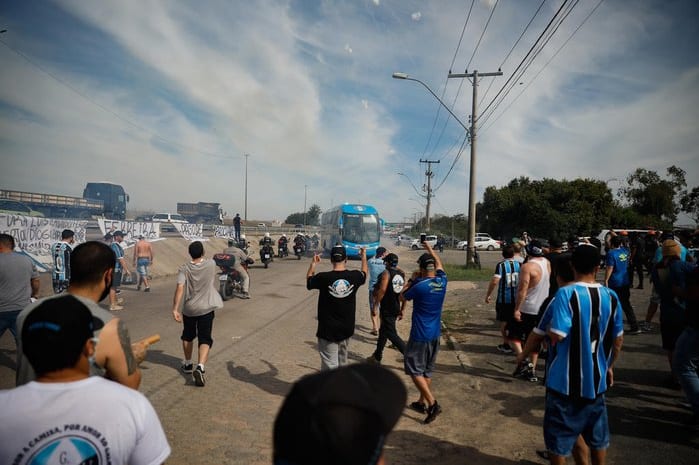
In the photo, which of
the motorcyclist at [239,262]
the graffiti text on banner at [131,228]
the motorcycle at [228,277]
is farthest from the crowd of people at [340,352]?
the graffiti text on banner at [131,228]

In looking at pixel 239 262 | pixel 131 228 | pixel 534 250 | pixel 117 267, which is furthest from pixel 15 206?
pixel 534 250

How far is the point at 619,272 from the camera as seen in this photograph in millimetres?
7484

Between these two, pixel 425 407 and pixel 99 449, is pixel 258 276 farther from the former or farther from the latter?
pixel 99 449

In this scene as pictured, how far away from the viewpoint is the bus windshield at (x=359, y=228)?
2491cm

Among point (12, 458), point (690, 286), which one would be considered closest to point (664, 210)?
point (690, 286)

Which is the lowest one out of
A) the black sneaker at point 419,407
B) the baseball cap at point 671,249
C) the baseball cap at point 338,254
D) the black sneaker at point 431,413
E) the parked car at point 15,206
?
the black sneaker at point 419,407

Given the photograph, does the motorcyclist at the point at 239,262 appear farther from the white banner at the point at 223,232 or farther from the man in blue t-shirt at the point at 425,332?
the white banner at the point at 223,232

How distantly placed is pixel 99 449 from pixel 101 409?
0.50ft

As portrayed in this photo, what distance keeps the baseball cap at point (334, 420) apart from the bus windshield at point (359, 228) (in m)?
23.8

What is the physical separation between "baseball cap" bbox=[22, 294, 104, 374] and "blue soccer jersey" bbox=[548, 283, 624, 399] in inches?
117

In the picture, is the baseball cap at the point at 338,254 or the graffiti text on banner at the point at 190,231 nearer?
the baseball cap at the point at 338,254

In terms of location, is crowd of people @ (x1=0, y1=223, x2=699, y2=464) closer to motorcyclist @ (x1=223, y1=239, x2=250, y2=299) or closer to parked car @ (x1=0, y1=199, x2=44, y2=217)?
motorcyclist @ (x1=223, y1=239, x2=250, y2=299)

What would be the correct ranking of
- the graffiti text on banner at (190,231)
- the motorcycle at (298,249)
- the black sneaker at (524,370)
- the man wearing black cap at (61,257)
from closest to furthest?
the black sneaker at (524,370)
the man wearing black cap at (61,257)
the graffiti text on banner at (190,231)
the motorcycle at (298,249)

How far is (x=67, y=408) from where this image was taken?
57.8 inches
